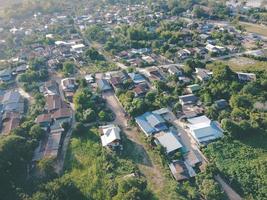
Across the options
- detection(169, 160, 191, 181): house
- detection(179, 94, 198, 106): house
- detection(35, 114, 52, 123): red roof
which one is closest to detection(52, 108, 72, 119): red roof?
detection(35, 114, 52, 123): red roof

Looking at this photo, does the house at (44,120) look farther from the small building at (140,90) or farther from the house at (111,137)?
the small building at (140,90)

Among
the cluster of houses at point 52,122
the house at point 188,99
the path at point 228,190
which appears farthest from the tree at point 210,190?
the cluster of houses at point 52,122

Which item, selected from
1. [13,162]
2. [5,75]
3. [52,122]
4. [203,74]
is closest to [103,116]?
[52,122]

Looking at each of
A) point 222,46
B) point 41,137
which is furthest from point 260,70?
point 41,137

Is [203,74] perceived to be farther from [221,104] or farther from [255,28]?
[255,28]

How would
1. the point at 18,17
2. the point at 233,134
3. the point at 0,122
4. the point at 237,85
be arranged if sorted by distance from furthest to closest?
the point at 18,17 → the point at 237,85 → the point at 0,122 → the point at 233,134

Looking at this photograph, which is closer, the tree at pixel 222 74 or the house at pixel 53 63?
the tree at pixel 222 74

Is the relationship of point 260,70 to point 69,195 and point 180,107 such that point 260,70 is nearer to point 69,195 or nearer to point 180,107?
point 180,107
